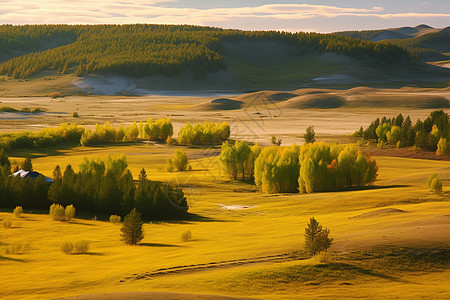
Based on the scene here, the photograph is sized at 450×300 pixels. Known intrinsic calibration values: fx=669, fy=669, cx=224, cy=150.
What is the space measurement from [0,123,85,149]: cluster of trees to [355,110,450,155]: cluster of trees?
25.7 meters

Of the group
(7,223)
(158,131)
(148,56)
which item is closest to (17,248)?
(7,223)

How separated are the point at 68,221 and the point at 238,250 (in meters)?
9.89

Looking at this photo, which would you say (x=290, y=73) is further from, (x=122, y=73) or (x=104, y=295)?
(x=104, y=295)

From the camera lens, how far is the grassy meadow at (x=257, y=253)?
14406 millimetres

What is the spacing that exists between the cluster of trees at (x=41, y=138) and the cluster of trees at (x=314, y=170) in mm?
23587

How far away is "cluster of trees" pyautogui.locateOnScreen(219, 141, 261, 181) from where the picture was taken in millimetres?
38688

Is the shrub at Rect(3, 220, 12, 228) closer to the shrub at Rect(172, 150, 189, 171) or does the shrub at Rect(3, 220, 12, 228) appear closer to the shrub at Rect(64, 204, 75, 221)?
the shrub at Rect(64, 204, 75, 221)

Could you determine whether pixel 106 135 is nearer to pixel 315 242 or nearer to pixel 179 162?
pixel 179 162

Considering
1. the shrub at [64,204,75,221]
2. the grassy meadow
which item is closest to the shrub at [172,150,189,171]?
the grassy meadow

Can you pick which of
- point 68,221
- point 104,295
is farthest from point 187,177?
point 104,295

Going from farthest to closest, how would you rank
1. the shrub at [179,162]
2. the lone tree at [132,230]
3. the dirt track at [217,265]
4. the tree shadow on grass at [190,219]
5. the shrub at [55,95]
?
the shrub at [55,95]
the shrub at [179,162]
the tree shadow on grass at [190,219]
the lone tree at [132,230]
the dirt track at [217,265]

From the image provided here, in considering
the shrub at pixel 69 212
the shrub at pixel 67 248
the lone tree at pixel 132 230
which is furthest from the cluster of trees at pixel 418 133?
the shrub at pixel 67 248

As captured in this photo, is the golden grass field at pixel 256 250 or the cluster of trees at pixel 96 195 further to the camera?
the cluster of trees at pixel 96 195

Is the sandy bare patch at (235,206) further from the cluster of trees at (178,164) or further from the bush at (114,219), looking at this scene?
the cluster of trees at (178,164)
